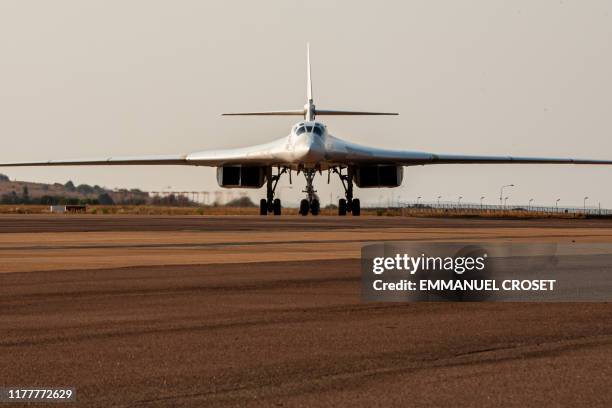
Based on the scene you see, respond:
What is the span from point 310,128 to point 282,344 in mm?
36337

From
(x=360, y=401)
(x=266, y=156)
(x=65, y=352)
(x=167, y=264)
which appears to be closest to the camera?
(x=360, y=401)

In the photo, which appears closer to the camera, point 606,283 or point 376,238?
point 606,283

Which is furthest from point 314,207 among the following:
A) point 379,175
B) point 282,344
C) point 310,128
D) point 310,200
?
point 282,344

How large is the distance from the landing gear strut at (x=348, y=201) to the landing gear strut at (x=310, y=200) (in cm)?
143

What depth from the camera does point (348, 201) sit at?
45.6m

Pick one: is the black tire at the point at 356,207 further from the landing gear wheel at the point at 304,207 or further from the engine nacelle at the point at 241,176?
the engine nacelle at the point at 241,176

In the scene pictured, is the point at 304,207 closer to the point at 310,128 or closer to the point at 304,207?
the point at 304,207

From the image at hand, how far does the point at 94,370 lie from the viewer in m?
5.15

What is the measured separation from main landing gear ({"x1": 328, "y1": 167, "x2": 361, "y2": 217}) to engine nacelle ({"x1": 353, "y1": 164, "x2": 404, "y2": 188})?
53 cm

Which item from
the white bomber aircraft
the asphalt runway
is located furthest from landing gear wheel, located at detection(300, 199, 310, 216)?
the asphalt runway

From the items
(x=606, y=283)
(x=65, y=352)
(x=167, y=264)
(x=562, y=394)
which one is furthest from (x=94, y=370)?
(x=167, y=264)

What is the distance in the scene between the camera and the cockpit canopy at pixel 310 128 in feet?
138

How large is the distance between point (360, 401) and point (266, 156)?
39.4m

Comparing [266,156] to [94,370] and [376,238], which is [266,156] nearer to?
[376,238]
